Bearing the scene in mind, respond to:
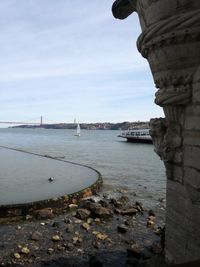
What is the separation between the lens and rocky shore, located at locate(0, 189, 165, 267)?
964 cm

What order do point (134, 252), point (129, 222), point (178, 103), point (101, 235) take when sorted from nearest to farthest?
point (178, 103) < point (134, 252) < point (101, 235) < point (129, 222)

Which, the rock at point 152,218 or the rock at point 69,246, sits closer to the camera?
the rock at point 69,246

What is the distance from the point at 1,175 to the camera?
74.7 feet

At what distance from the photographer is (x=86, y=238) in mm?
11445

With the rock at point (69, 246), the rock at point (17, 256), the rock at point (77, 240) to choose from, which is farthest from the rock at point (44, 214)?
the rock at point (17, 256)

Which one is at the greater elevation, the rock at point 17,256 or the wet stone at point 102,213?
the wet stone at point 102,213

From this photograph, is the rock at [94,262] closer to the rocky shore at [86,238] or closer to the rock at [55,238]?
the rocky shore at [86,238]

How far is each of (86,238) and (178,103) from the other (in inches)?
285

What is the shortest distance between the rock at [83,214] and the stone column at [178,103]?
743 centimetres

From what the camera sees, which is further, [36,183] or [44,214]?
[36,183]

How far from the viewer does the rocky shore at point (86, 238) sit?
31.6 ft

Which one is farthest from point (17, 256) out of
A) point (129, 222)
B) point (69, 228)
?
point (129, 222)

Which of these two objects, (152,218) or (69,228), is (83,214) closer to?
(69,228)

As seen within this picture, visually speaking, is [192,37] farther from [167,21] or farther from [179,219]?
[179,219]
